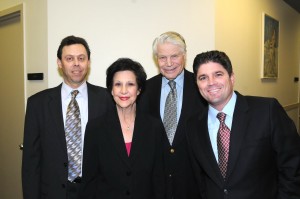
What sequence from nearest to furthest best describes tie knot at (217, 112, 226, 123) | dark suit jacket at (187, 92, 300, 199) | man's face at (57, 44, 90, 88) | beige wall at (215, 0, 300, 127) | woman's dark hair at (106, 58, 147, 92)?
1. dark suit jacket at (187, 92, 300, 199)
2. tie knot at (217, 112, 226, 123)
3. woman's dark hair at (106, 58, 147, 92)
4. man's face at (57, 44, 90, 88)
5. beige wall at (215, 0, 300, 127)

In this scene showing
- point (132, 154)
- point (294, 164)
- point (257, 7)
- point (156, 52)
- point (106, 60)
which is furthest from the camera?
point (257, 7)

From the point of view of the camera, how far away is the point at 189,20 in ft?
11.1

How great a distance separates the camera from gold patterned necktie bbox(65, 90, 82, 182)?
2.05 meters

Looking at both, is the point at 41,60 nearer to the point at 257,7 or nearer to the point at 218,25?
the point at 218,25

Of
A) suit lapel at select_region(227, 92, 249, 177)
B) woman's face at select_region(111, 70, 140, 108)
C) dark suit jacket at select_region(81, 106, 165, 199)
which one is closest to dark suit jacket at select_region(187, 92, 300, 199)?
suit lapel at select_region(227, 92, 249, 177)

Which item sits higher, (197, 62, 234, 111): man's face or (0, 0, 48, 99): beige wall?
(0, 0, 48, 99): beige wall

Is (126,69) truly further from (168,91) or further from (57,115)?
(57,115)

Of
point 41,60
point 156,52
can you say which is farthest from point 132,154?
point 41,60

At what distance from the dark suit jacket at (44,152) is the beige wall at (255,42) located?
7.09ft

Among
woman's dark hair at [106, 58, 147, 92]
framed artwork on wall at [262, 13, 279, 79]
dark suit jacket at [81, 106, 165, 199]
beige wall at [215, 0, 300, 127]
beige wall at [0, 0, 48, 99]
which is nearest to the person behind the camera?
dark suit jacket at [81, 106, 165, 199]

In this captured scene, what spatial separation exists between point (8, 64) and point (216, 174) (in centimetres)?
289

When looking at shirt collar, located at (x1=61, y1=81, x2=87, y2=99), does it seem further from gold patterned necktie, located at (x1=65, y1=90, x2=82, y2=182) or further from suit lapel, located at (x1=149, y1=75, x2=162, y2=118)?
suit lapel, located at (x1=149, y1=75, x2=162, y2=118)

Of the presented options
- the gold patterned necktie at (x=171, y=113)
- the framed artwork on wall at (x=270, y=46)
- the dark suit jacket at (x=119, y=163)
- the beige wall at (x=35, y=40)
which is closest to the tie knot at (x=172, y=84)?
the gold patterned necktie at (x=171, y=113)

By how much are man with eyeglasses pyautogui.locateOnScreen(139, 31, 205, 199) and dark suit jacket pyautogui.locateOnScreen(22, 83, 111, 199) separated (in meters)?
0.72
